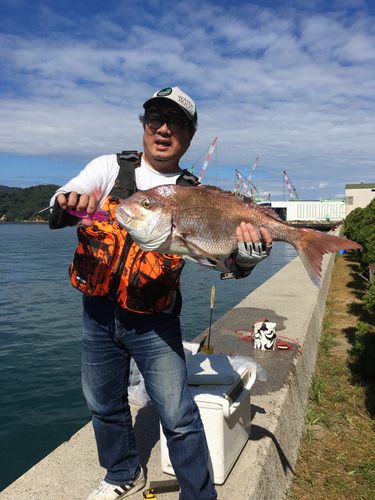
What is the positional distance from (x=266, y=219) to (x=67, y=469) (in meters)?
2.31

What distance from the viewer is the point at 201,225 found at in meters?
2.19

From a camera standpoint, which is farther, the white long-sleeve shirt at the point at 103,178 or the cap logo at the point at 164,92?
the cap logo at the point at 164,92

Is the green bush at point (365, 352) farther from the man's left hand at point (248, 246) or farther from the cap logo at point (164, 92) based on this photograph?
the cap logo at point (164, 92)

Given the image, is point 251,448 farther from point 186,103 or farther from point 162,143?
point 186,103

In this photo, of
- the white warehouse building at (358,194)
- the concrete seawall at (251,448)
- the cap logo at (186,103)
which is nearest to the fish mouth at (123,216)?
the cap logo at (186,103)

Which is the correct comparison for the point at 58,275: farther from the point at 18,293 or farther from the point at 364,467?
the point at 364,467

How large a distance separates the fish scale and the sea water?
4.54 meters

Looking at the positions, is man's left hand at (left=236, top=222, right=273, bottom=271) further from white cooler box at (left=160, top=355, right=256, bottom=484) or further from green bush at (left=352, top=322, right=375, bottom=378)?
green bush at (left=352, top=322, right=375, bottom=378)

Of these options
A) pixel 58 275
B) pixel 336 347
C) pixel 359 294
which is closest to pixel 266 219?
pixel 336 347

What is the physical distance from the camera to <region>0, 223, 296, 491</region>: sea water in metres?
5.73

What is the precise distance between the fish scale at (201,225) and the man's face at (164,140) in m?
0.34

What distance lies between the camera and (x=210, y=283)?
16.7 m

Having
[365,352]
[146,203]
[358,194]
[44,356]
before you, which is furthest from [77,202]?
[358,194]

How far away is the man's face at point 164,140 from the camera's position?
7.97 feet
